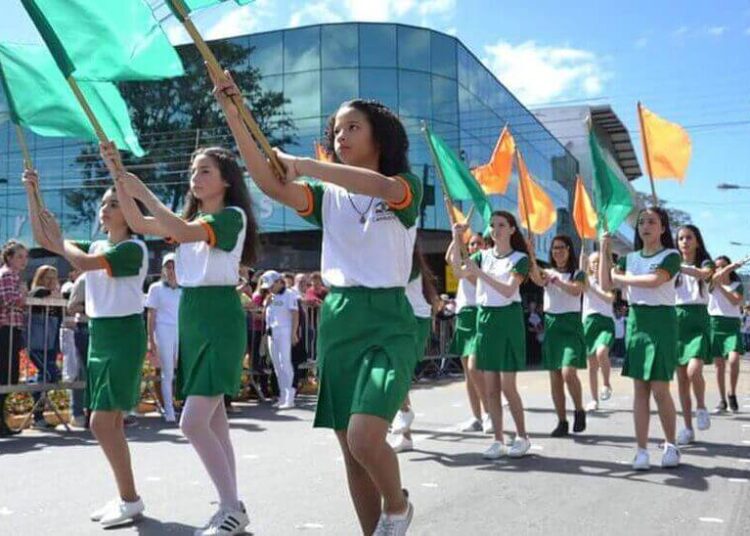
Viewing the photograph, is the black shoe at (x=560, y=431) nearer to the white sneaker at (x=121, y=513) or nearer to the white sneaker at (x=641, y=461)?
the white sneaker at (x=641, y=461)

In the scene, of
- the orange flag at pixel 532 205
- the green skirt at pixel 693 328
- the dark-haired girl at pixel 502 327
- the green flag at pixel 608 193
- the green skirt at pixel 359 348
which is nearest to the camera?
the green skirt at pixel 359 348

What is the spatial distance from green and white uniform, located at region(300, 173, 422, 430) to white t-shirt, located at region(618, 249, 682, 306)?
11.4ft

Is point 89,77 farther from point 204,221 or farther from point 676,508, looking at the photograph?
point 676,508

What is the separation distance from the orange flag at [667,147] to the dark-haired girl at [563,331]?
1.34 meters

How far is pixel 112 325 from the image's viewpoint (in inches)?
200

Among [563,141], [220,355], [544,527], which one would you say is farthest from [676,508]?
[563,141]

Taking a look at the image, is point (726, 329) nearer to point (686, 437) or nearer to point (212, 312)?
point (686, 437)

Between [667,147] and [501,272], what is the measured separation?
75.0 inches

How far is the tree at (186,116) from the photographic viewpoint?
30406 mm

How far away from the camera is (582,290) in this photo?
838cm

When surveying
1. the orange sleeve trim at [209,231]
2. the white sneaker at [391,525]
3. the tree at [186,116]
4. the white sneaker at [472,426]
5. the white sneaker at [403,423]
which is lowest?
the white sneaker at [472,426]

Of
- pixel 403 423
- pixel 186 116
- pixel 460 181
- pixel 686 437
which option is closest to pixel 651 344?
pixel 686 437

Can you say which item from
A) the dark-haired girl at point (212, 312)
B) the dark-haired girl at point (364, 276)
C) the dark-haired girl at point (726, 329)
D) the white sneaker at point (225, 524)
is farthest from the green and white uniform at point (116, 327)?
the dark-haired girl at point (726, 329)

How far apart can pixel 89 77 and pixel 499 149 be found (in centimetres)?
639
